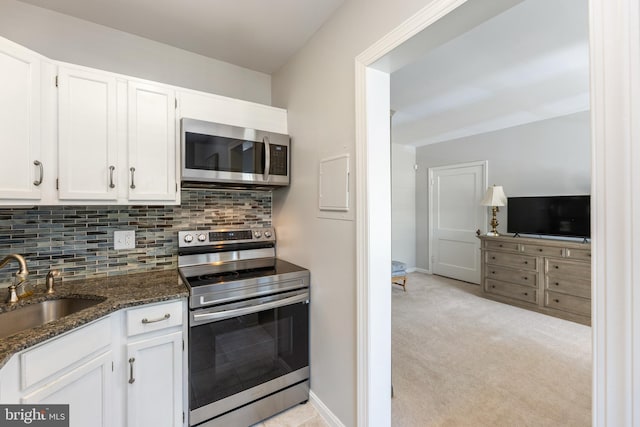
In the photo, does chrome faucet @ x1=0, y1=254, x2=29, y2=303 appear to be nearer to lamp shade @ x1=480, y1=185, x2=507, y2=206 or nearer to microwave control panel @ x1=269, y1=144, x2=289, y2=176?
microwave control panel @ x1=269, y1=144, x2=289, y2=176

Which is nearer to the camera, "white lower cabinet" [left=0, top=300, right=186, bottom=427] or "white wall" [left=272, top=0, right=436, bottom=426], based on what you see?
"white lower cabinet" [left=0, top=300, right=186, bottom=427]

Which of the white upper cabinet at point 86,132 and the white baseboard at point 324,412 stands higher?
the white upper cabinet at point 86,132

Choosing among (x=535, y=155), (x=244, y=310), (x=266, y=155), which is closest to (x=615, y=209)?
(x=244, y=310)

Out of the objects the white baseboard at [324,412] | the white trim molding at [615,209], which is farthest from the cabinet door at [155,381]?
the white trim molding at [615,209]

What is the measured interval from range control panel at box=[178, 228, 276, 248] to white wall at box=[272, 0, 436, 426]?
25cm

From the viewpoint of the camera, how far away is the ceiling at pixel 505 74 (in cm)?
184

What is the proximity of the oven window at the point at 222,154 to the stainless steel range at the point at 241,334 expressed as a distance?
1.78ft

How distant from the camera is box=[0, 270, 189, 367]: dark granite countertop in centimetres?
100

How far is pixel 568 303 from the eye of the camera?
3.29 m

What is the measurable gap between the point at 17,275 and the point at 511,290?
4810mm

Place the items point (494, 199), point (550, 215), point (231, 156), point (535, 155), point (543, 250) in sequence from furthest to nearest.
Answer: point (494, 199) < point (535, 155) < point (550, 215) < point (543, 250) < point (231, 156)

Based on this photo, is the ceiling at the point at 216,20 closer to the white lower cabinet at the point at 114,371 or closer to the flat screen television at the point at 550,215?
the white lower cabinet at the point at 114,371

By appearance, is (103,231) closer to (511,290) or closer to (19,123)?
(19,123)

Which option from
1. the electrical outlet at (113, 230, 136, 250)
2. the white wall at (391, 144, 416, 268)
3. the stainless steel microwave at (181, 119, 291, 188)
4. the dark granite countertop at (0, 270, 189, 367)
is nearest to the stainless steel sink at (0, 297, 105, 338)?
the dark granite countertop at (0, 270, 189, 367)
